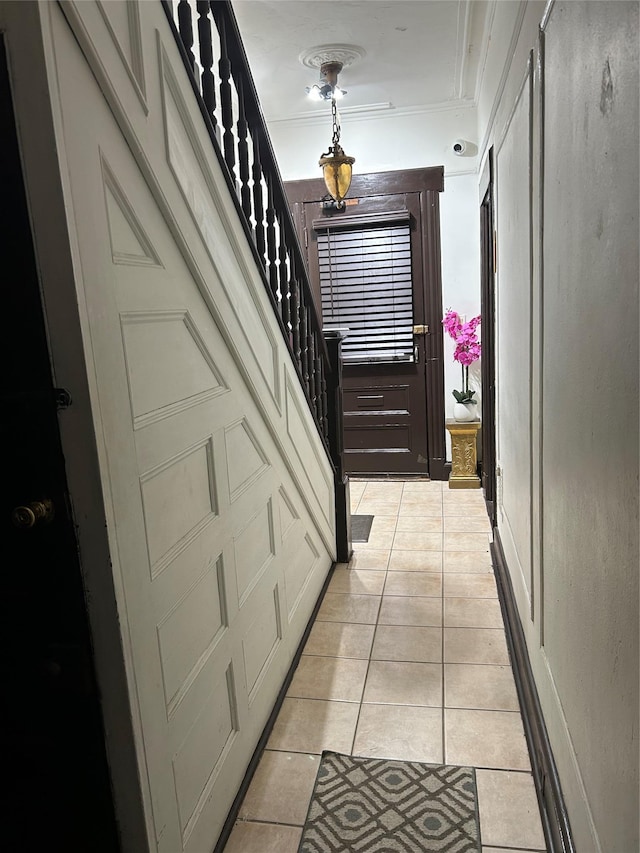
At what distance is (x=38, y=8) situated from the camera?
41.2 inches

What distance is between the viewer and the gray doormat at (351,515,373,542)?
4090 mm

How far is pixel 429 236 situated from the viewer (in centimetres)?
514

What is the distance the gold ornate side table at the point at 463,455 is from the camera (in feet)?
16.6

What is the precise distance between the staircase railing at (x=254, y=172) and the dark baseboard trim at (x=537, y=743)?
1.32 m

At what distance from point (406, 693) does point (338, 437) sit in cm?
151

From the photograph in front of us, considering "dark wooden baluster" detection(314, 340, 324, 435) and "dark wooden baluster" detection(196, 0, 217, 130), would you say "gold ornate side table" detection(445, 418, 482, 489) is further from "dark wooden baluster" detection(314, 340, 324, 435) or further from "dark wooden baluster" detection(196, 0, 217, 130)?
"dark wooden baluster" detection(196, 0, 217, 130)

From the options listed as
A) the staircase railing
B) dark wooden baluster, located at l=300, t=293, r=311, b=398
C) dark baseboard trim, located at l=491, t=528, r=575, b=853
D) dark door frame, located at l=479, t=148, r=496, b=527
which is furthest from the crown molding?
dark baseboard trim, located at l=491, t=528, r=575, b=853

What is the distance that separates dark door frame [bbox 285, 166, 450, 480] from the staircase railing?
205 centimetres

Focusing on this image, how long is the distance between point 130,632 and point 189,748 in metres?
0.46

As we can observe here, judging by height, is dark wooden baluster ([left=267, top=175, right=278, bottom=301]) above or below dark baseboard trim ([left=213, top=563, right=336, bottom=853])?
above

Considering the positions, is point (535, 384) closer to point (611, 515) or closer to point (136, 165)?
point (611, 515)

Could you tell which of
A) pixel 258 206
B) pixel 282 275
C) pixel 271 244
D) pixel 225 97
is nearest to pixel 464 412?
pixel 282 275

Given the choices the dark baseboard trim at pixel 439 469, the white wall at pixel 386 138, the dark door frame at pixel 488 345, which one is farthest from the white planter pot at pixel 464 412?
the white wall at pixel 386 138

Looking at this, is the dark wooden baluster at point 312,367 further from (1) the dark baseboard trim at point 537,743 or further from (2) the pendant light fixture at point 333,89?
(2) the pendant light fixture at point 333,89
